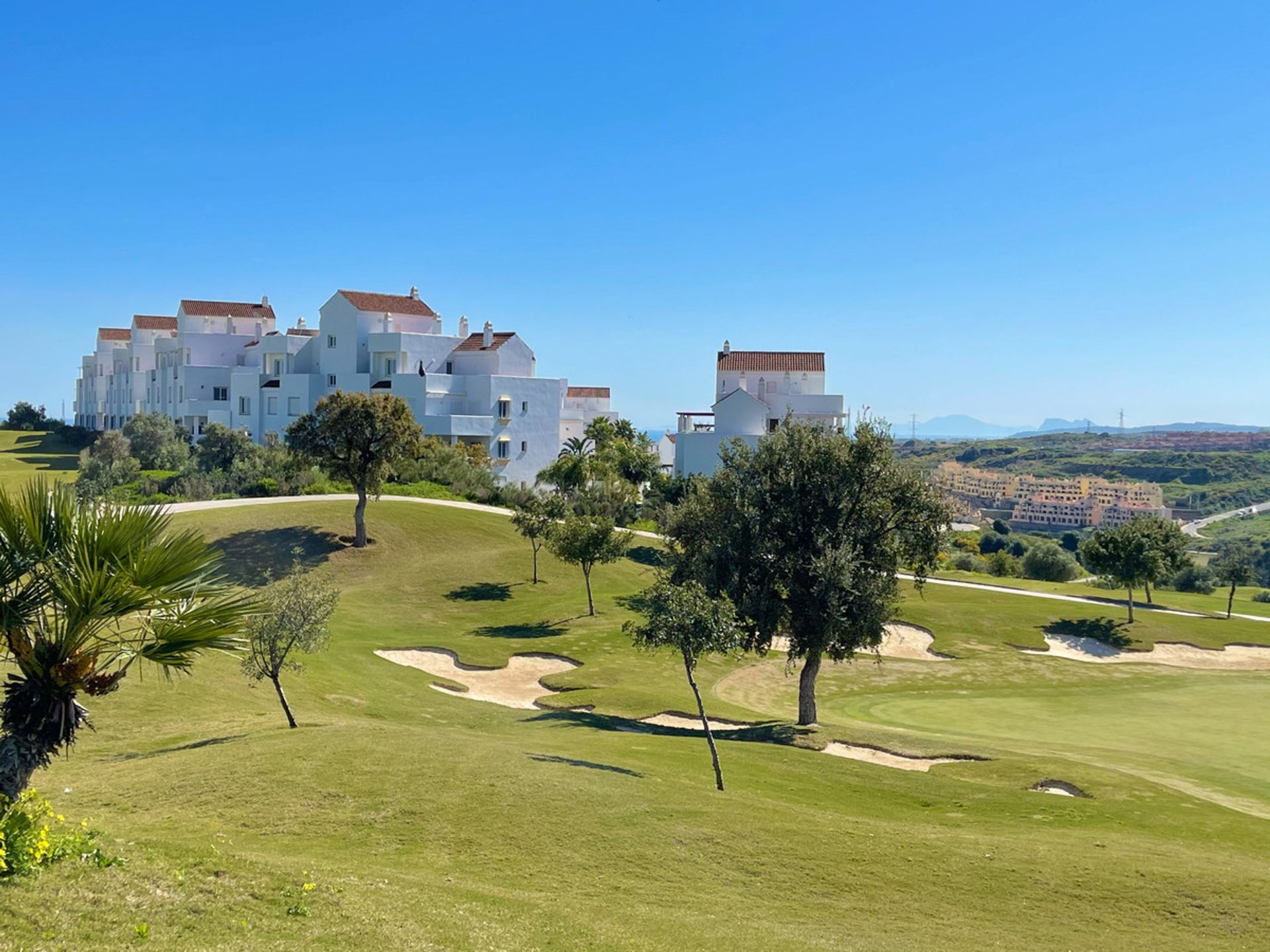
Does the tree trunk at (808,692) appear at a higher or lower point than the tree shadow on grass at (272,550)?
lower

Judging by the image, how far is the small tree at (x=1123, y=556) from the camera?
56.8 metres

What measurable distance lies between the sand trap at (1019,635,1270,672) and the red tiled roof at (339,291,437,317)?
224 ft

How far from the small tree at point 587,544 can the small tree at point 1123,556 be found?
1115 inches

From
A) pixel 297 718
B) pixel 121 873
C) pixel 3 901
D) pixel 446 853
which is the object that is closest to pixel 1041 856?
pixel 446 853

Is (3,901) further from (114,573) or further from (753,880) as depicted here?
(753,880)

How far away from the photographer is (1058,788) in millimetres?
25609

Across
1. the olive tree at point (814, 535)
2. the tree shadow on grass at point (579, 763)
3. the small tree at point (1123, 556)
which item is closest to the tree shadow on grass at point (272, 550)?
the olive tree at point (814, 535)

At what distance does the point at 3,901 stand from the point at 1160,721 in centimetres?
3656

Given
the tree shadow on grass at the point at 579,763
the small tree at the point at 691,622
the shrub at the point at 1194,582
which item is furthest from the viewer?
the shrub at the point at 1194,582

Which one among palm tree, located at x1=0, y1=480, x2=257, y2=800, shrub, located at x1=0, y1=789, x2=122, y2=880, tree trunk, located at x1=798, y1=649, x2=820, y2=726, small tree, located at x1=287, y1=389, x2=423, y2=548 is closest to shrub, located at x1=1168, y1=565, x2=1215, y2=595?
tree trunk, located at x1=798, y1=649, x2=820, y2=726

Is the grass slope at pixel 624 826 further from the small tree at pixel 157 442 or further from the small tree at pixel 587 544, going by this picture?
the small tree at pixel 157 442

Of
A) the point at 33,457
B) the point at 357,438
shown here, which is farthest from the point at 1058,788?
the point at 33,457

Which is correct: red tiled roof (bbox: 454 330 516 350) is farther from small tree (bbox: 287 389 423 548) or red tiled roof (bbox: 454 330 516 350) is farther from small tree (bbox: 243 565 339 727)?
small tree (bbox: 243 565 339 727)

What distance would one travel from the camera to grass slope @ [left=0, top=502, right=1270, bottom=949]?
12.8 meters
